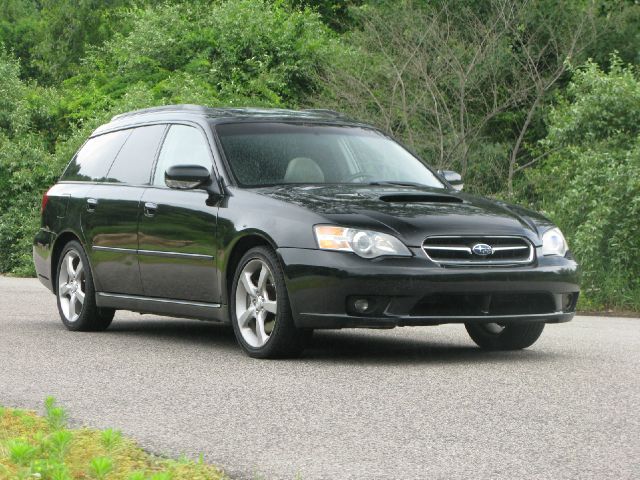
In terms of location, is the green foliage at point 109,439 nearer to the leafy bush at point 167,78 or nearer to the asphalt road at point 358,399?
the asphalt road at point 358,399

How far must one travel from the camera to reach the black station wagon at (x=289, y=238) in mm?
8312

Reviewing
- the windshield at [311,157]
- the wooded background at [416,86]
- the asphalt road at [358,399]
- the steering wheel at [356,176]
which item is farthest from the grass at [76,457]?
the wooded background at [416,86]

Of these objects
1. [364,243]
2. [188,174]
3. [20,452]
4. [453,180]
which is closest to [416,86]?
[453,180]

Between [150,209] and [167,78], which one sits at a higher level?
[150,209]

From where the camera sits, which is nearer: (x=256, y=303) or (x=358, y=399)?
(x=358, y=399)

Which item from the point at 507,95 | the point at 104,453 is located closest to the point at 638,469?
the point at 104,453

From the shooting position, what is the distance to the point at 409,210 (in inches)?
340

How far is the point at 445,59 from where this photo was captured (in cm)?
2483

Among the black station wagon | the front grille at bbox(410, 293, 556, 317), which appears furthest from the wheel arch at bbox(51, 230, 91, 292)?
the front grille at bbox(410, 293, 556, 317)

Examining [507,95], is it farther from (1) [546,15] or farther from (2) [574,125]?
(2) [574,125]

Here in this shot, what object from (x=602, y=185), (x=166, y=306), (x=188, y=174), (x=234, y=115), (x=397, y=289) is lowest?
(x=602, y=185)

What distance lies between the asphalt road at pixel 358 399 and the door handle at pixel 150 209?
38.1 inches

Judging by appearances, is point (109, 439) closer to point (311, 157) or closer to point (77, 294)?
point (311, 157)

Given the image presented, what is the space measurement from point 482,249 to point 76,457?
381 centimetres
